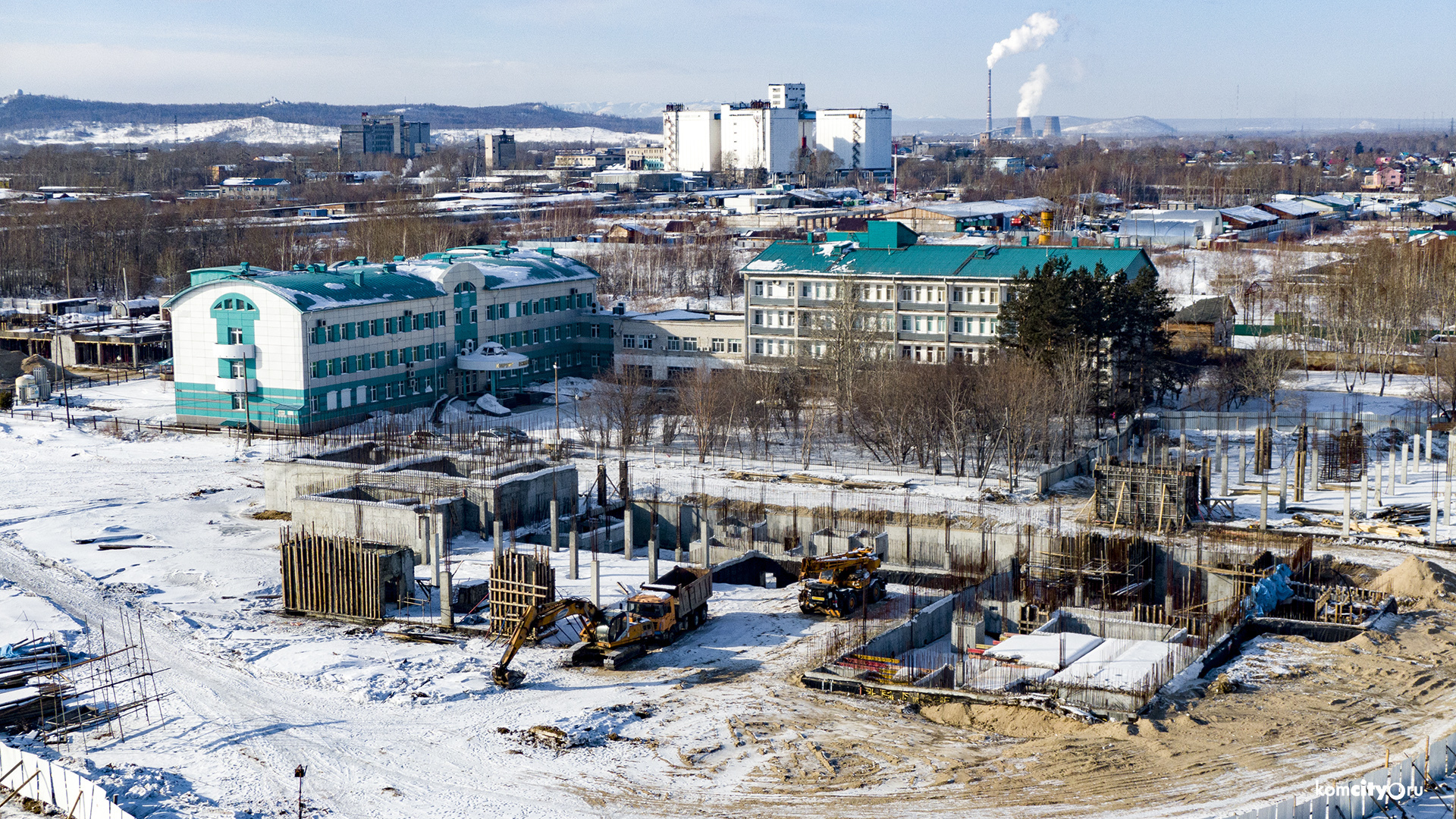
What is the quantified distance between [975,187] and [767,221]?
1631 inches

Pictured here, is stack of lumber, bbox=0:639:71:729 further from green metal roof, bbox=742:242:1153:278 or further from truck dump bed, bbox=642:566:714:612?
green metal roof, bbox=742:242:1153:278

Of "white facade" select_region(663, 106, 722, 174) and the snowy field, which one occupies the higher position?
"white facade" select_region(663, 106, 722, 174)

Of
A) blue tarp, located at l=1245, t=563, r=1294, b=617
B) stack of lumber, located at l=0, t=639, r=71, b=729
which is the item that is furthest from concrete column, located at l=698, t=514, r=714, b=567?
stack of lumber, located at l=0, t=639, r=71, b=729

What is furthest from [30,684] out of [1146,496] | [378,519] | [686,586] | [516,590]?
[1146,496]

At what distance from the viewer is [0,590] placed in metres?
27.2

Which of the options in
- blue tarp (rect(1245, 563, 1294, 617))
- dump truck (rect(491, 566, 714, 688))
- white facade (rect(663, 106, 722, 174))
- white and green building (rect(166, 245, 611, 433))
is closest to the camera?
dump truck (rect(491, 566, 714, 688))

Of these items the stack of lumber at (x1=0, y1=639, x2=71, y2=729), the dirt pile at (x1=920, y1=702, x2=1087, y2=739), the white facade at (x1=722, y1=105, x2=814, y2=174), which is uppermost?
the white facade at (x1=722, y1=105, x2=814, y2=174)

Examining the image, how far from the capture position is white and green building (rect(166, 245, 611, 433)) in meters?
43.6

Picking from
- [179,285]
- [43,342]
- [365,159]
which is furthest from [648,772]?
[365,159]

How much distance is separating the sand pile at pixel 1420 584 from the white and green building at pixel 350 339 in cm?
2847

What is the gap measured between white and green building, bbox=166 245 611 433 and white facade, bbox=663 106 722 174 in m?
120

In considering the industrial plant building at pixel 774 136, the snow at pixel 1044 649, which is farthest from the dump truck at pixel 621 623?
the industrial plant building at pixel 774 136

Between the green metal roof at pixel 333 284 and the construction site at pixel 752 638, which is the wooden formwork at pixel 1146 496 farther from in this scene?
the green metal roof at pixel 333 284

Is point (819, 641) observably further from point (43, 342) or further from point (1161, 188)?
point (1161, 188)
